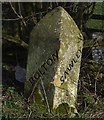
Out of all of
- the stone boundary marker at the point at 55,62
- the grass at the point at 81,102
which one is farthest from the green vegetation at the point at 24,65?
the stone boundary marker at the point at 55,62

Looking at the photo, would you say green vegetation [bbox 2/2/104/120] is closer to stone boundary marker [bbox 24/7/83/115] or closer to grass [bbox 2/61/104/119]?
grass [bbox 2/61/104/119]

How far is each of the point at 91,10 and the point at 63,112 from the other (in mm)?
2530

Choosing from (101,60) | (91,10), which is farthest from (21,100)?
(91,10)

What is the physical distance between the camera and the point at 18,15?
6.82m

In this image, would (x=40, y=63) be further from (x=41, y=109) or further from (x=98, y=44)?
(x=98, y=44)

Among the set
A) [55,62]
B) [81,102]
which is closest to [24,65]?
[81,102]

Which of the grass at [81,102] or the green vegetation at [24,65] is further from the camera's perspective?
the green vegetation at [24,65]

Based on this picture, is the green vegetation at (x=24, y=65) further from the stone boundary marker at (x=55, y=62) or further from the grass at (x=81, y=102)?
the stone boundary marker at (x=55, y=62)

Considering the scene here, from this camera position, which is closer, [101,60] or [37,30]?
[37,30]

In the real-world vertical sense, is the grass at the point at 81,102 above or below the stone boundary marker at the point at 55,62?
below

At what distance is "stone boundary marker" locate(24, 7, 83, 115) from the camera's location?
4934mm

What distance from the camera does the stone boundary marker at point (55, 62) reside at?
4.93 metres

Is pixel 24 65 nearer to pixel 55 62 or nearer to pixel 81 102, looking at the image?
pixel 81 102

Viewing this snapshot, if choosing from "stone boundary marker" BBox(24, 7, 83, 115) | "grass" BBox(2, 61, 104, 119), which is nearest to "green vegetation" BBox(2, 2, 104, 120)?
"grass" BBox(2, 61, 104, 119)
